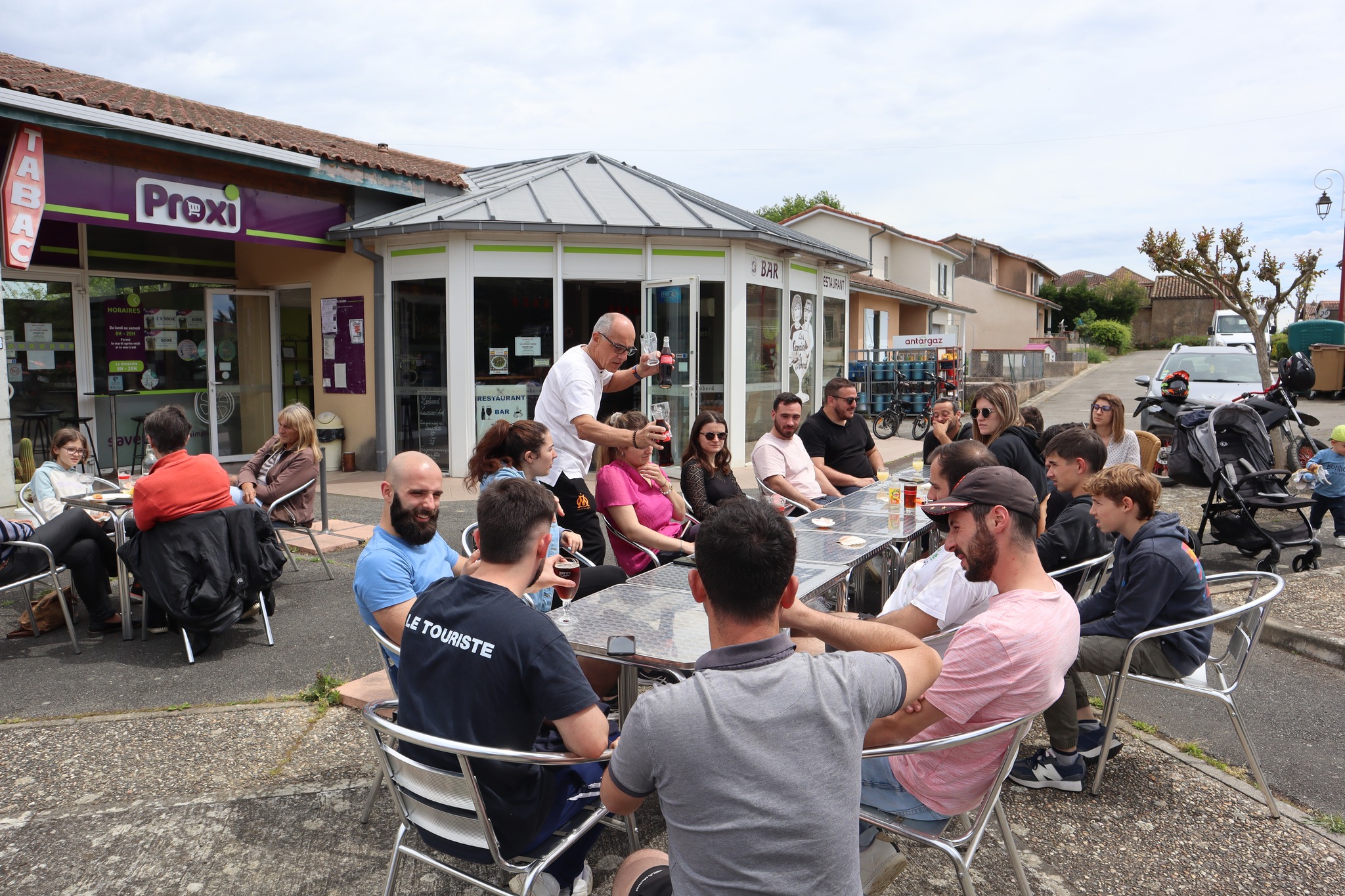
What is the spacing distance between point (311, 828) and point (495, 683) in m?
1.38

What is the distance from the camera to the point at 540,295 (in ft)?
32.7

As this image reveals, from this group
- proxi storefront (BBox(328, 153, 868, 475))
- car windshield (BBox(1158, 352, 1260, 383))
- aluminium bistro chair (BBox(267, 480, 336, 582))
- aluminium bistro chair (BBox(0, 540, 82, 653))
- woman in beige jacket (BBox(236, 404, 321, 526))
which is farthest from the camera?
car windshield (BBox(1158, 352, 1260, 383))

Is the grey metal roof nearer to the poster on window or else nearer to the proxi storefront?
the proxi storefront

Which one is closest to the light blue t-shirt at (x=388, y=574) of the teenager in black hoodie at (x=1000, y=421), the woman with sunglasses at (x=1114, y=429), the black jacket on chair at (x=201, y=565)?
the black jacket on chair at (x=201, y=565)

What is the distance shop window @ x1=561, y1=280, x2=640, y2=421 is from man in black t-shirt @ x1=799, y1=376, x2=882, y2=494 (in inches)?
165

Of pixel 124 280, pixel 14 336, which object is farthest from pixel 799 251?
pixel 14 336

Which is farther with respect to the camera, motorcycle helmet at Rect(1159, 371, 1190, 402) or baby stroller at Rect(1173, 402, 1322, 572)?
motorcycle helmet at Rect(1159, 371, 1190, 402)

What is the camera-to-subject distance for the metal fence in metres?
25.2

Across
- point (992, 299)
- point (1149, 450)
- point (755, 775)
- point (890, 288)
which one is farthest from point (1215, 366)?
point (992, 299)

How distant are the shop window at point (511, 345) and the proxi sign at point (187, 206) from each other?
105 inches

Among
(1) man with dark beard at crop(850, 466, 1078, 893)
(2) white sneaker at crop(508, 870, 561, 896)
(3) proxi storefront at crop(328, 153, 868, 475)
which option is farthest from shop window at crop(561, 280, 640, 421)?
(2) white sneaker at crop(508, 870, 561, 896)

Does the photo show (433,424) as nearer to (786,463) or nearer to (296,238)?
(296,238)

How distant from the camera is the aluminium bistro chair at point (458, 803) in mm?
1953

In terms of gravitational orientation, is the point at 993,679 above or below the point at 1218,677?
above
